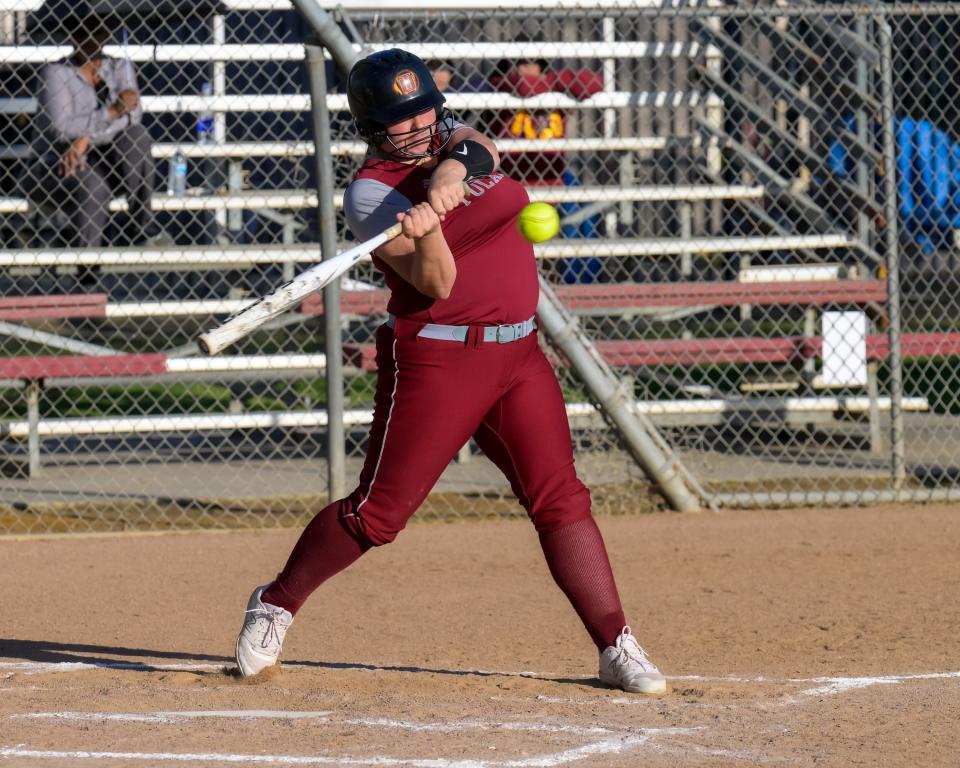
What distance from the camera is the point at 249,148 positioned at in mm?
9188

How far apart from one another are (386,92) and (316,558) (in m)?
1.33

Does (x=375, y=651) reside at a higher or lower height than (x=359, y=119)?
lower

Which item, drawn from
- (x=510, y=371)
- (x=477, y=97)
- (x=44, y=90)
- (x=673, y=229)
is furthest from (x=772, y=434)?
(x=510, y=371)

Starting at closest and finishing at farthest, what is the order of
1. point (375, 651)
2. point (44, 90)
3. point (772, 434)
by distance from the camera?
1. point (375, 651)
2. point (44, 90)
3. point (772, 434)

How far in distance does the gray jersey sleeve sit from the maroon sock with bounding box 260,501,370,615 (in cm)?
81

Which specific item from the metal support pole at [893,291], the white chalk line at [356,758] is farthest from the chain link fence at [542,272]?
the white chalk line at [356,758]

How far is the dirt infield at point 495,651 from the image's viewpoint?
11.9 ft

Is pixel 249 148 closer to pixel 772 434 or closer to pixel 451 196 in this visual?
pixel 772 434

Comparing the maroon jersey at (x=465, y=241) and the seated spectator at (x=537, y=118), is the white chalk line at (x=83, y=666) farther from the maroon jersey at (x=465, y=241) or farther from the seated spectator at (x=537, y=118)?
the seated spectator at (x=537, y=118)

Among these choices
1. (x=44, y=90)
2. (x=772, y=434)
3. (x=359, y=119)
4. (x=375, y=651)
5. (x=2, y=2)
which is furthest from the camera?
(x=772, y=434)

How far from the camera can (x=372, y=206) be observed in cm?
399

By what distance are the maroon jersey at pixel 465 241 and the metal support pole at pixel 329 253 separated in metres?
2.77

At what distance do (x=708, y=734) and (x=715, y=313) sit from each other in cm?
784

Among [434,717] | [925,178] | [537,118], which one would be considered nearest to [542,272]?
[537,118]
